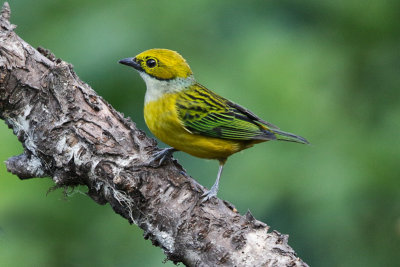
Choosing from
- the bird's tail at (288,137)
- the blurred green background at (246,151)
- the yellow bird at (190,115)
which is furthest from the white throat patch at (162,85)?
the bird's tail at (288,137)

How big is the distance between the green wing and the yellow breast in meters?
0.05

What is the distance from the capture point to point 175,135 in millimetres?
4648

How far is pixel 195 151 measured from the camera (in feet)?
15.4

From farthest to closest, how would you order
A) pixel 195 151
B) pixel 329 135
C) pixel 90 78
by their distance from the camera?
pixel 329 135 < pixel 90 78 < pixel 195 151

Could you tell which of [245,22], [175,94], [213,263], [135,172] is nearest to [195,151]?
[175,94]

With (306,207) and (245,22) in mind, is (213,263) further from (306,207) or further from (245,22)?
(245,22)

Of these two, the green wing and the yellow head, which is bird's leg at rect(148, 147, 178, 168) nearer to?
the green wing

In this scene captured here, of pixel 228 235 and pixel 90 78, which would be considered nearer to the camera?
pixel 228 235

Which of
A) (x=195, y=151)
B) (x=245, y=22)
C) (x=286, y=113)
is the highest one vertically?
(x=245, y=22)

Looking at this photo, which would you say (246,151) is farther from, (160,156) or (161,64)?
(160,156)

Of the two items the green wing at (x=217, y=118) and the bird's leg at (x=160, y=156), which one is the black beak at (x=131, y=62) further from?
the bird's leg at (x=160, y=156)

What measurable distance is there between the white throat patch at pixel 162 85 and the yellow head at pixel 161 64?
25 mm

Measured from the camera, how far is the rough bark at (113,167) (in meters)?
3.80

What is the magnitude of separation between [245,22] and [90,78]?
1460 millimetres
